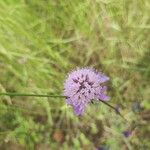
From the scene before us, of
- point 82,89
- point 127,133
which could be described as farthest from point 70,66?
point 82,89

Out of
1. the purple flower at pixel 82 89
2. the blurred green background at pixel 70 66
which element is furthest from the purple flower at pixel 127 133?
the purple flower at pixel 82 89

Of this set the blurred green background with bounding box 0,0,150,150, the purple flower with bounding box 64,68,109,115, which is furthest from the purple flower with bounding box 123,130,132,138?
the purple flower with bounding box 64,68,109,115

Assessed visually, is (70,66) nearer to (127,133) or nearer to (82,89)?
(127,133)

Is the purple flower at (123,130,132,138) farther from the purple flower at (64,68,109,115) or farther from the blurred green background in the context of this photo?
the purple flower at (64,68,109,115)

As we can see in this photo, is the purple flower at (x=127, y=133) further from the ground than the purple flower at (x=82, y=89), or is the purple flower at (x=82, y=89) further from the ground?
the purple flower at (x=82, y=89)

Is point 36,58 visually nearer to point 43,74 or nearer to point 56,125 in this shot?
point 43,74

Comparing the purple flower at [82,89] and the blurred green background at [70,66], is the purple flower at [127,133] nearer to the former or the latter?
the blurred green background at [70,66]
